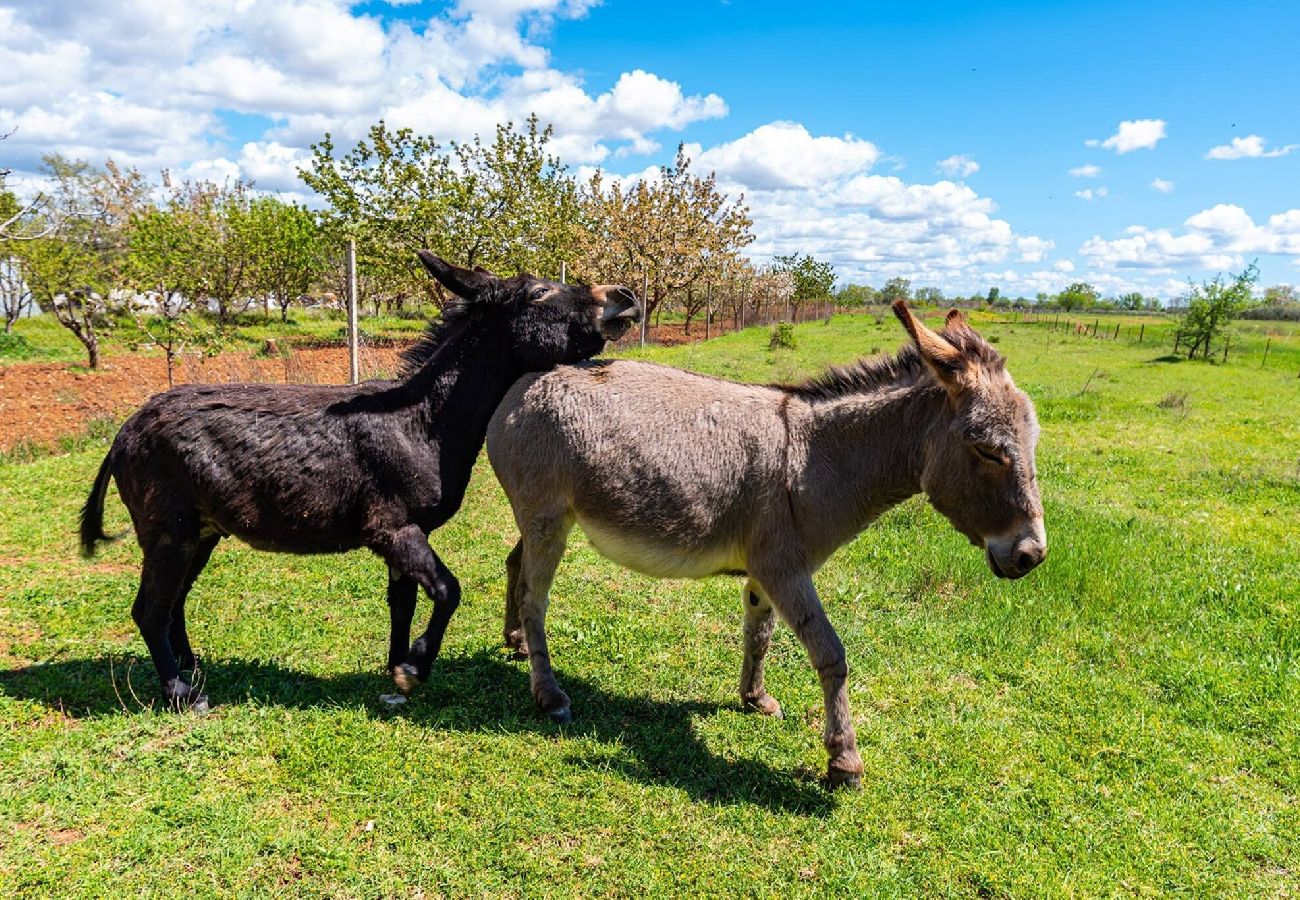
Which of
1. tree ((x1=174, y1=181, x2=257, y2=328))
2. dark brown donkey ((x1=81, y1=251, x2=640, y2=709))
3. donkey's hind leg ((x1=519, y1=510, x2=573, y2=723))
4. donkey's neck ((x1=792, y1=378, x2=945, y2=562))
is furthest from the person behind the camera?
tree ((x1=174, y1=181, x2=257, y2=328))

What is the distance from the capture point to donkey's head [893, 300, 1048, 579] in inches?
129

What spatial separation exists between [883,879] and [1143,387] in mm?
23937

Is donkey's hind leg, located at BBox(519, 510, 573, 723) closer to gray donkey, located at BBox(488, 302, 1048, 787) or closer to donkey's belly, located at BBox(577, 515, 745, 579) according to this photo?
gray donkey, located at BBox(488, 302, 1048, 787)

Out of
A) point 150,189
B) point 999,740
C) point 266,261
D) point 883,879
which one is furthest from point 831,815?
point 150,189

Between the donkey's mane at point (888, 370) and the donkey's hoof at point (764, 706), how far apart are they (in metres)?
1.99

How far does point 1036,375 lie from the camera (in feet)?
76.7

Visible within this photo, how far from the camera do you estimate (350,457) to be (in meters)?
4.02

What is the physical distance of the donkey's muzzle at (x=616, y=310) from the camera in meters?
4.36

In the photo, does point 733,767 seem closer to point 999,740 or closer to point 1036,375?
point 999,740

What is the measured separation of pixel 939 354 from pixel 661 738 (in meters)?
2.72

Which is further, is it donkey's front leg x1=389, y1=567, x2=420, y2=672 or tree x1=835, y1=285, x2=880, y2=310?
tree x1=835, y1=285, x2=880, y2=310

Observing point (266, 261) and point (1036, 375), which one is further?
point (266, 261)

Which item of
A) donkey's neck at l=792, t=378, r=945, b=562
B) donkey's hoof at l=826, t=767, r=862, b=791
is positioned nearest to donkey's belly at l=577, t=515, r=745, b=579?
Result: donkey's neck at l=792, t=378, r=945, b=562

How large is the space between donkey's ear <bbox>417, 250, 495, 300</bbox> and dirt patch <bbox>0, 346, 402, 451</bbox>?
17.1 feet
